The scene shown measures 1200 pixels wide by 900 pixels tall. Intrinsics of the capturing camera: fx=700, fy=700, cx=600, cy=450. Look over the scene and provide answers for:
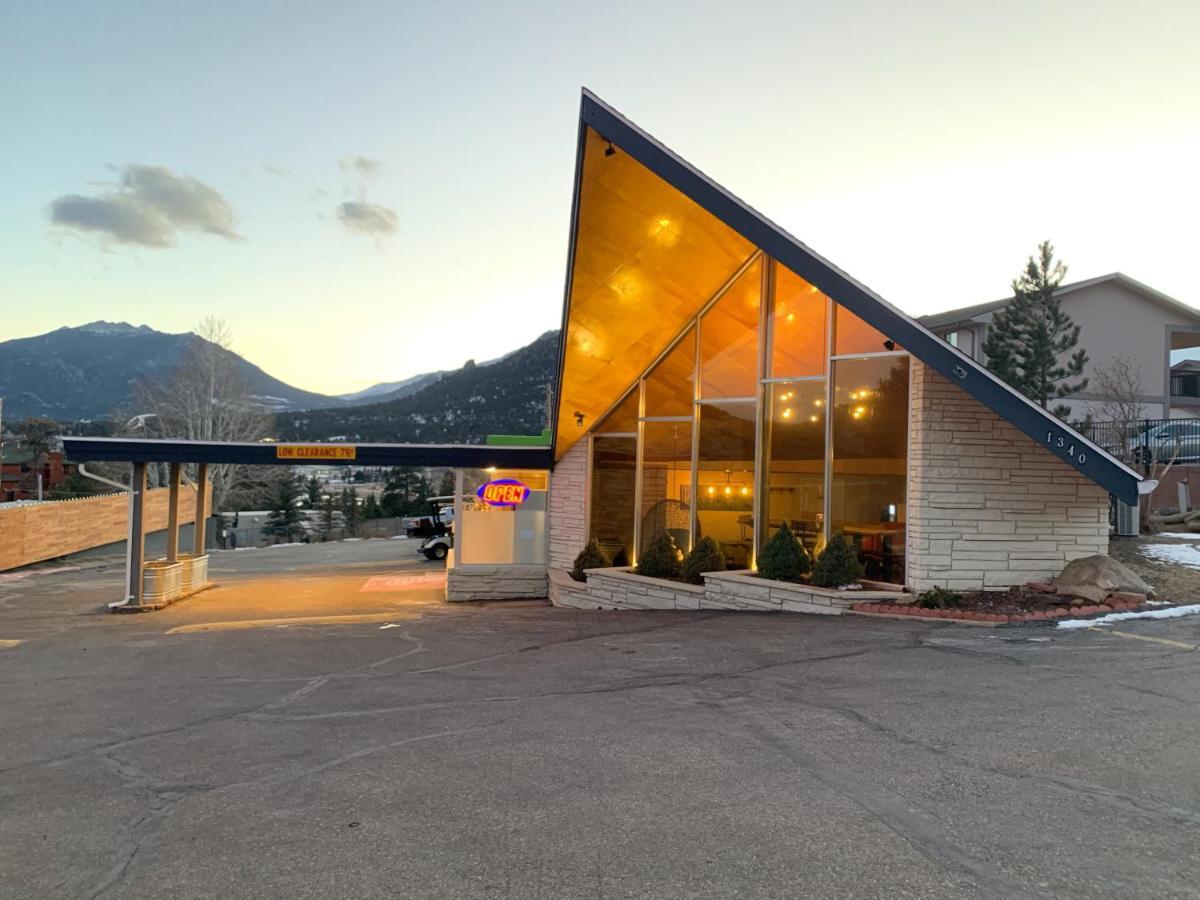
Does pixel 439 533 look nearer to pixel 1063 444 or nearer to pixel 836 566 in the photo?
pixel 836 566

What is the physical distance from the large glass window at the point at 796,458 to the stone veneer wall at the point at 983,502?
1.71m

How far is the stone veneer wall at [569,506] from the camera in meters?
17.2

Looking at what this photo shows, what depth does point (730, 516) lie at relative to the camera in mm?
13648

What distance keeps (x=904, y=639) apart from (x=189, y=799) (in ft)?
24.5

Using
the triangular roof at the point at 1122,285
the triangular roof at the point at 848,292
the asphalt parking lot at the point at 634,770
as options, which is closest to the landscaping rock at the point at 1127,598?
→ the asphalt parking lot at the point at 634,770

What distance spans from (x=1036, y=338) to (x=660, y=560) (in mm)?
21716

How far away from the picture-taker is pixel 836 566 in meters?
11.0

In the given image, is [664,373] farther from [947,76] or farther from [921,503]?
[947,76]

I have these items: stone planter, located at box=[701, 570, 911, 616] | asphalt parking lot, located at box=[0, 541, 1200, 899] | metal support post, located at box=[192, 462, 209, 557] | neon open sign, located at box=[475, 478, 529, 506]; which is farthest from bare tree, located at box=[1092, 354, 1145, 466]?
metal support post, located at box=[192, 462, 209, 557]

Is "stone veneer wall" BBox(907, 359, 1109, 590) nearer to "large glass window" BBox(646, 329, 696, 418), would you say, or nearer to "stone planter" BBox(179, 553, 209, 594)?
"large glass window" BBox(646, 329, 696, 418)

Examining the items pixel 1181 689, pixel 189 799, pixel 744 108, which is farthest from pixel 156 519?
pixel 1181 689

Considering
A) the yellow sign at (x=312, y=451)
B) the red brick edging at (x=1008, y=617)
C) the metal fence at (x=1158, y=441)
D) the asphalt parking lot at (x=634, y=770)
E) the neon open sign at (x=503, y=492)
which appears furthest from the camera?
the neon open sign at (x=503, y=492)

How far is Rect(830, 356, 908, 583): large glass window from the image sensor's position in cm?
1103

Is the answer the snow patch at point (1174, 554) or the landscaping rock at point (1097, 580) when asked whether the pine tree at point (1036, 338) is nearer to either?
the snow patch at point (1174, 554)
